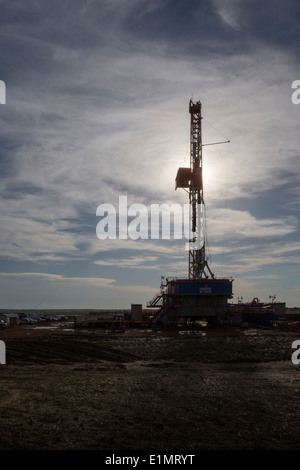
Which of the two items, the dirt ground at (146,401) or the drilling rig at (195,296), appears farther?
the drilling rig at (195,296)

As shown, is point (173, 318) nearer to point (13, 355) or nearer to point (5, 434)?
point (13, 355)

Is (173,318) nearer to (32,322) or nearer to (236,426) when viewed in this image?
(32,322)

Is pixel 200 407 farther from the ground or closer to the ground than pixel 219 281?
closer to the ground

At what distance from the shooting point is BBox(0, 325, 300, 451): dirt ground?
9.24 m

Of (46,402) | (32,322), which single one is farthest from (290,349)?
(32,322)

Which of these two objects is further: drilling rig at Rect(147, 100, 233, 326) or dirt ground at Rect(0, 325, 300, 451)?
drilling rig at Rect(147, 100, 233, 326)

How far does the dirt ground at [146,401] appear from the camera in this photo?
9.24m

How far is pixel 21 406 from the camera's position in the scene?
38.7ft

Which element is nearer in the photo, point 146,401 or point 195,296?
point 146,401

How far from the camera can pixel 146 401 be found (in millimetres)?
12797

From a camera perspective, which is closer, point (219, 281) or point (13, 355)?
A: point (13, 355)
